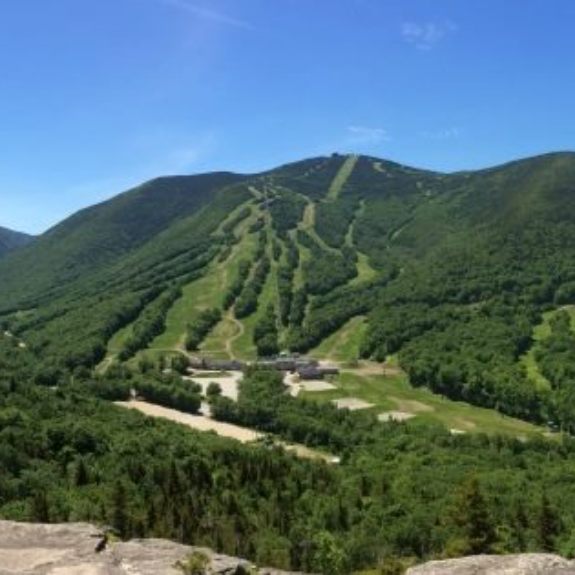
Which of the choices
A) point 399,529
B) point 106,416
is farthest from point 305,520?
point 106,416

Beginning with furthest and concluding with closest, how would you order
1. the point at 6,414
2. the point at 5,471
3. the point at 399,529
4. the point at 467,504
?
the point at 6,414 → the point at 5,471 → the point at 399,529 → the point at 467,504

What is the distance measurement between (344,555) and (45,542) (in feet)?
258

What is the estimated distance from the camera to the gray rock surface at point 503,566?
100.0ft

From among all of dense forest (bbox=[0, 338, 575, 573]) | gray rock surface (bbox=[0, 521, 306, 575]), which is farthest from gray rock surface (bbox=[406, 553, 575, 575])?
dense forest (bbox=[0, 338, 575, 573])

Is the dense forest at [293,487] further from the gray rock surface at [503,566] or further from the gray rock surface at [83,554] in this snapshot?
the gray rock surface at [83,554]

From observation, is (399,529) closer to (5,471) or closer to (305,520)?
(305,520)

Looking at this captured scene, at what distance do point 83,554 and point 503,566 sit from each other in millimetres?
14500

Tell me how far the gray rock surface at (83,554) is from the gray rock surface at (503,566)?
19.3 ft

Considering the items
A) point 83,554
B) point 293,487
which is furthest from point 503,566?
point 293,487

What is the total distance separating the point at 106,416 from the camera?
18450 cm

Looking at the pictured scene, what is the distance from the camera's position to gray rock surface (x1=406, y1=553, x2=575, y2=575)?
100.0 ft

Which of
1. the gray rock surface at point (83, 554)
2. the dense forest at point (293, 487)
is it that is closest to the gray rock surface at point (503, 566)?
the gray rock surface at point (83, 554)

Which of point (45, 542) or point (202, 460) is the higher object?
point (45, 542)

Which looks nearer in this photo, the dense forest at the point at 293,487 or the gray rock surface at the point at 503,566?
the gray rock surface at the point at 503,566
